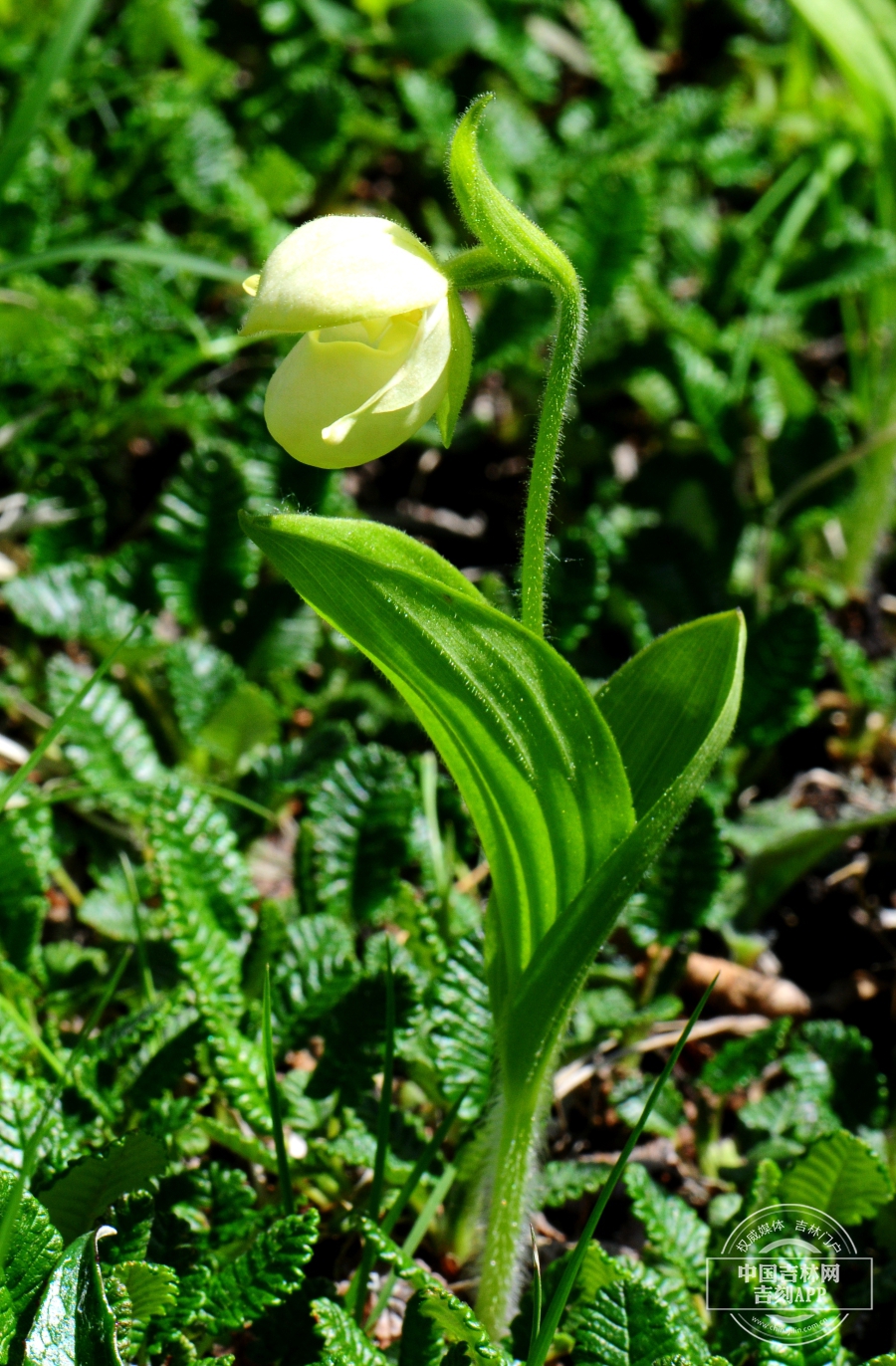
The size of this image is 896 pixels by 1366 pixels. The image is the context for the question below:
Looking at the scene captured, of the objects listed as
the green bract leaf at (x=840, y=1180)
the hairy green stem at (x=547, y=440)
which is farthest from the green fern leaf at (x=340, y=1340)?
the hairy green stem at (x=547, y=440)

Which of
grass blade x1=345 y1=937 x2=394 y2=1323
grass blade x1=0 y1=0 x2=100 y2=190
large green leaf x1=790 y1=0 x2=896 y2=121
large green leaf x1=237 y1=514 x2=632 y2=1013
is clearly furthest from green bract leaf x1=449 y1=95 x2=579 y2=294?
large green leaf x1=790 y1=0 x2=896 y2=121

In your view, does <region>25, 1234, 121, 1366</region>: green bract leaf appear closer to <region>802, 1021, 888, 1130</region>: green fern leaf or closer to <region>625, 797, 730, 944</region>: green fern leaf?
<region>625, 797, 730, 944</region>: green fern leaf

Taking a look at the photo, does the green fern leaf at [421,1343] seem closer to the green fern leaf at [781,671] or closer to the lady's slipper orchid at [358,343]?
the lady's slipper orchid at [358,343]

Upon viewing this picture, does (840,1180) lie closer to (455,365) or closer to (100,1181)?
(100,1181)

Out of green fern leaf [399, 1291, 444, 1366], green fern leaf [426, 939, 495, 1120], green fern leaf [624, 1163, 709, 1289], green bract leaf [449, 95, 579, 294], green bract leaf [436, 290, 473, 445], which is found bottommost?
green fern leaf [624, 1163, 709, 1289]

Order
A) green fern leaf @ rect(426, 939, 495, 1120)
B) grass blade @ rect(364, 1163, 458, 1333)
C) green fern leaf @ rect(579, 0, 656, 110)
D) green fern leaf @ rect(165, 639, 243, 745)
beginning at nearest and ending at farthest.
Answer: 1. grass blade @ rect(364, 1163, 458, 1333)
2. green fern leaf @ rect(426, 939, 495, 1120)
3. green fern leaf @ rect(165, 639, 243, 745)
4. green fern leaf @ rect(579, 0, 656, 110)

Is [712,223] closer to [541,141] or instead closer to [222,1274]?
[541,141]

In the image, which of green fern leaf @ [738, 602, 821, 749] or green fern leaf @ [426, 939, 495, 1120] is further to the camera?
green fern leaf @ [738, 602, 821, 749]

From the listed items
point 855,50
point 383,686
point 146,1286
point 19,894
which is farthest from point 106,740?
point 855,50

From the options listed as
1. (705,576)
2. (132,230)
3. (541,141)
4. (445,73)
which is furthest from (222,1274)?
(445,73)
